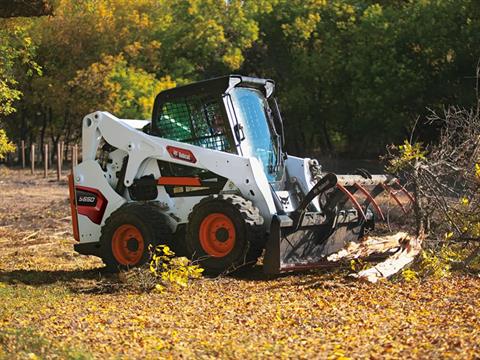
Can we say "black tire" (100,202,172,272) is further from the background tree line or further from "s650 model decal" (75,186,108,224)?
the background tree line

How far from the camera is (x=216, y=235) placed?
9242mm

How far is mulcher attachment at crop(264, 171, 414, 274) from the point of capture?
8.98 meters

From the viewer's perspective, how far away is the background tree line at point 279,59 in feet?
103

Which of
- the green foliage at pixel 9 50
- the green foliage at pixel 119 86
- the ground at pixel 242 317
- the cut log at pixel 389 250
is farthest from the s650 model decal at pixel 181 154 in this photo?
the green foliage at pixel 119 86

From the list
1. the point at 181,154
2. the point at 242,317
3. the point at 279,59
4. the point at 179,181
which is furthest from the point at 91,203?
the point at 279,59

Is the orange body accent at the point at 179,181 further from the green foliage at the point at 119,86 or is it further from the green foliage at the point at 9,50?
the green foliage at the point at 119,86

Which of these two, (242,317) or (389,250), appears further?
(389,250)

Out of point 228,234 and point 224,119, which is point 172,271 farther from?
point 224,119

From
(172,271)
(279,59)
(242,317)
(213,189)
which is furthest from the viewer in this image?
(279,59)

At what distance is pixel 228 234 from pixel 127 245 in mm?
1580

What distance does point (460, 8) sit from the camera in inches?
1187

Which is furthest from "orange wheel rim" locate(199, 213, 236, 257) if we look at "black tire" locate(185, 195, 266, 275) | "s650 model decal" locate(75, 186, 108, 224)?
"s650 model decal" locate(75, 186, 108, 224)

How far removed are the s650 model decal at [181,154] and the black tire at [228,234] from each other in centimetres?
72

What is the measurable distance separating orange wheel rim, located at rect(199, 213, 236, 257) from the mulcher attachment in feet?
1.67
